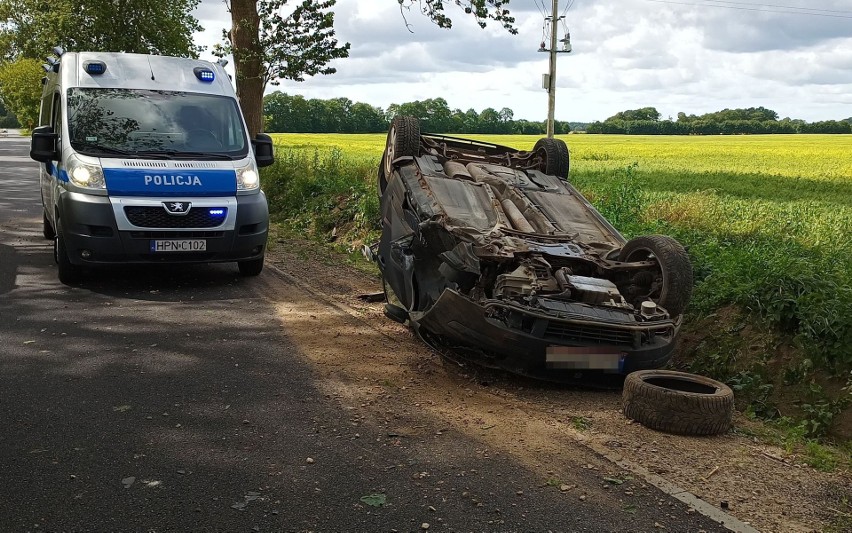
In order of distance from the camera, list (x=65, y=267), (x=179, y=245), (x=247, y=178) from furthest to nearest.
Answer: (x=247, y=178)
(x=65, y=267)
(x=179, y=245)

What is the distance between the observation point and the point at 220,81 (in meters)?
10.4

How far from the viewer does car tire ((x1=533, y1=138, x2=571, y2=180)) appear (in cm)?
962

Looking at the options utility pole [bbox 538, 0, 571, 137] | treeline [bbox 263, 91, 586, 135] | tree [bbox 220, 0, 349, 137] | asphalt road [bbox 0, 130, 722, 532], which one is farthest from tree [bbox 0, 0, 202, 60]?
treeline [bbox 263, 91, 586, 135]

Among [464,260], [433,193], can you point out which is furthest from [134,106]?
[464,260]

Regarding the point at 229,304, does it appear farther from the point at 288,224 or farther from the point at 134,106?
the point at 288,224

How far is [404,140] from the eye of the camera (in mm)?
8992

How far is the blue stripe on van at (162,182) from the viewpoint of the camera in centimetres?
873

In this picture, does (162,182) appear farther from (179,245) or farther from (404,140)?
(404,140)

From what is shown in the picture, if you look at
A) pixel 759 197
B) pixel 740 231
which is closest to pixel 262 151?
pixel 740 231

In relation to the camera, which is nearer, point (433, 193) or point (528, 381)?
point (528, 381)

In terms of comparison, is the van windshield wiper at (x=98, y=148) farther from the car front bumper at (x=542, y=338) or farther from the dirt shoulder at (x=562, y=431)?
the car front bumper at (x=542, y=338)

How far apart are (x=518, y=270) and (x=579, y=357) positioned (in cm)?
92

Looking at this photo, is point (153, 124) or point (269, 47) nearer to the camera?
point (153, 124)

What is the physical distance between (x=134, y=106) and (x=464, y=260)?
16.8ft
